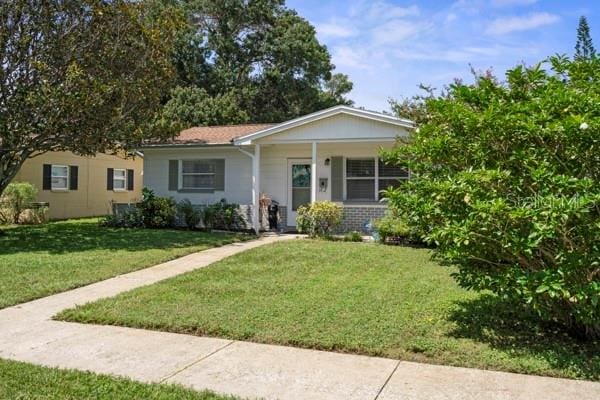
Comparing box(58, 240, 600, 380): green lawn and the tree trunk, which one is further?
the tree trunk

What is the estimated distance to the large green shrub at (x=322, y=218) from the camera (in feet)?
46.5

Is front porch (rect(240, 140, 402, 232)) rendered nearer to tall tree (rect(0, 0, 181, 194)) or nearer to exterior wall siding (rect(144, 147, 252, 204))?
exterior wall siding (rect(144, 147, 252, 204))

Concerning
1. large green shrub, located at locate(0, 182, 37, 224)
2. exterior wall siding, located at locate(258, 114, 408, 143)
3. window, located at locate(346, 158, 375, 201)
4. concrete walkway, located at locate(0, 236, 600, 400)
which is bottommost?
concrete walkway, located at locate(0, 236, 600, 400)

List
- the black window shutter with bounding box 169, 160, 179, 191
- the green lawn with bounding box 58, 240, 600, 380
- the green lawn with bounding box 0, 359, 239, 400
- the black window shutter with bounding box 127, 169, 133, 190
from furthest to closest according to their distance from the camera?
1. the black window shutter with bounding box 127, 169, 133, 190
2. the black window shutter with bounding box 169, 160, 179, 191
3. the green lawn with bounding box 58, 240, 600, 380
4. the green lawn with bounding box 0, 359, 239, 400

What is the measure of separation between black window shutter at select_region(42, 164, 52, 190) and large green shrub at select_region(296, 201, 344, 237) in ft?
42.1

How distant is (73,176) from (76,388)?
20.4 meters

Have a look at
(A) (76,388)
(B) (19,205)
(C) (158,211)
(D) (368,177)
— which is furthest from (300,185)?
(A) (76,388)

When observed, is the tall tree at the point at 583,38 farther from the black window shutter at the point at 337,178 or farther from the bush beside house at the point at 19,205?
the bush beside house at the point at 19,205

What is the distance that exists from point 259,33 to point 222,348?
29.4 m

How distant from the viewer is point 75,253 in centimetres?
1112

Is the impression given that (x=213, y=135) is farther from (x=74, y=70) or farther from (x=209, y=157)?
(x=74, y=70)

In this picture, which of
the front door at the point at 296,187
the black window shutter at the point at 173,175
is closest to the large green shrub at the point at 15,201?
the black window shutter at the point at 173,175

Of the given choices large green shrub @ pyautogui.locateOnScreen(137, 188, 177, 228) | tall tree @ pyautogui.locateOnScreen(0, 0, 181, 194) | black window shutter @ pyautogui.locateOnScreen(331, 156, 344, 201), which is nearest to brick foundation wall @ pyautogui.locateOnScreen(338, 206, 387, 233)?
black window shutter @ pyautogui.locateOnScreen(331, 156, 344, 201)

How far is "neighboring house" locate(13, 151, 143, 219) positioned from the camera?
2103 centimetres
